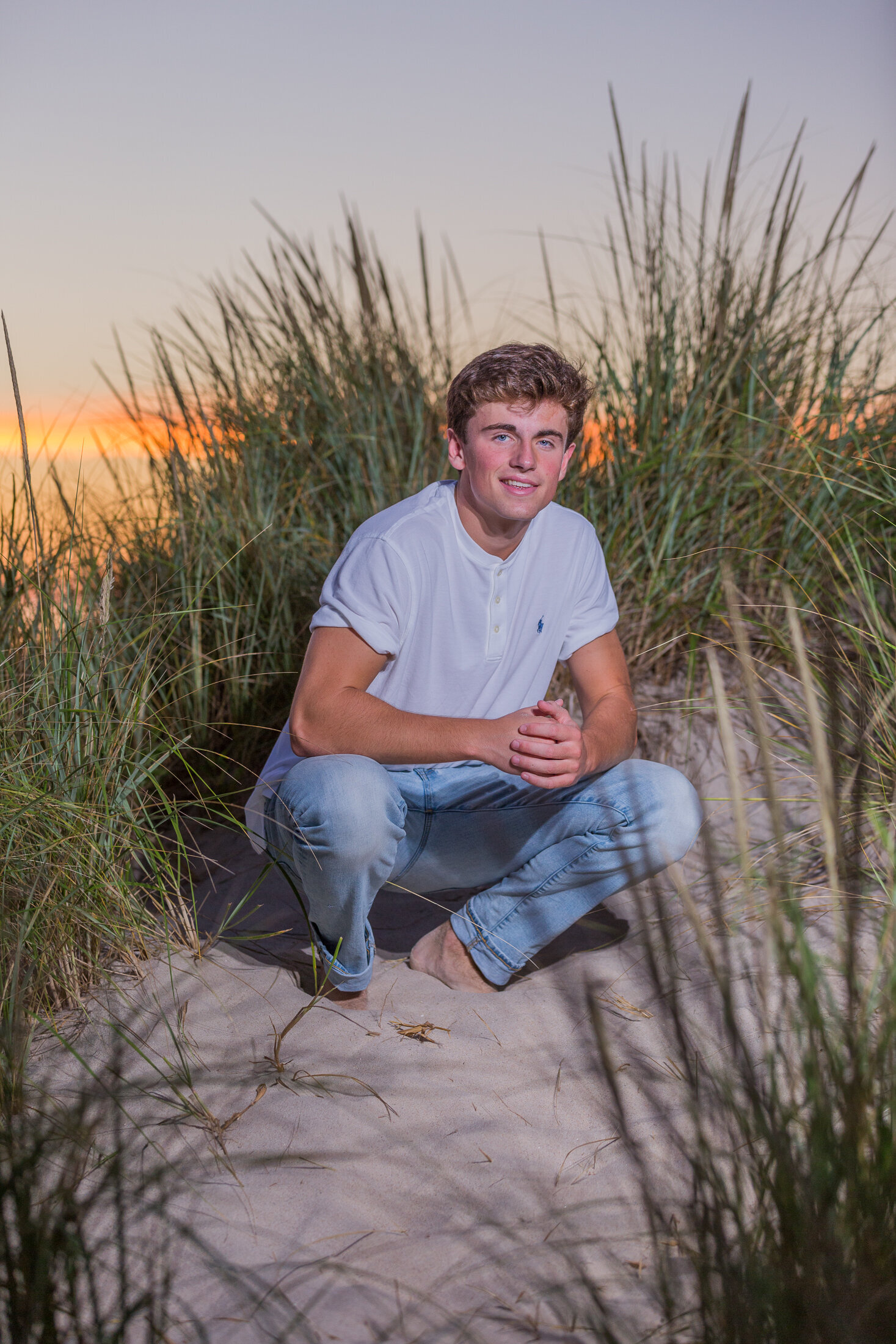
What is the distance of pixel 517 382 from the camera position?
2098 mm

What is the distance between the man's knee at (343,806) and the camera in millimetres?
1862

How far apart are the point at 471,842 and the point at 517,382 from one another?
95cm

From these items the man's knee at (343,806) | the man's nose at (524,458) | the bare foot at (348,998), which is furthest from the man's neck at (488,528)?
the bare foot at (348,998)

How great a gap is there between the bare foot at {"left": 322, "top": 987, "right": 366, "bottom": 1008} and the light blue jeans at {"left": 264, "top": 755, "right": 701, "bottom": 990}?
0.9 inches

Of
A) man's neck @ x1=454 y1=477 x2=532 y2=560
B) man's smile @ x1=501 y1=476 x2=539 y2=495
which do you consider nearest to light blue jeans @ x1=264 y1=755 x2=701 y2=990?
man's neck @ x1=454 y1=477 x2=532 y2=560

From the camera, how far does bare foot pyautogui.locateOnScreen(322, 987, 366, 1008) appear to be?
2.00m

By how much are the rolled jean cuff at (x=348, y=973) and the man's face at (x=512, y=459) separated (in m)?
0.88

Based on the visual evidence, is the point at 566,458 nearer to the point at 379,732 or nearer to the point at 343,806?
the point at 379,732

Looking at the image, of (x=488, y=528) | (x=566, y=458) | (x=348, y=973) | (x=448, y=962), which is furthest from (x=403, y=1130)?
(x=566, y=458)

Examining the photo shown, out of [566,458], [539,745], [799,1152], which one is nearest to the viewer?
[799,1152]

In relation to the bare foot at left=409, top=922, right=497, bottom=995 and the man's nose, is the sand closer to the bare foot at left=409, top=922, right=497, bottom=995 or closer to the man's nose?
the bare foot at left=409, top=922, right=497, bottom=995

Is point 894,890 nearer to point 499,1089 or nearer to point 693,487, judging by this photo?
point 499,1089

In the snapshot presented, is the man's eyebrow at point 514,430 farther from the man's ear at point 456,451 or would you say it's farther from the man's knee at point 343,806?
the man's knee at point 343,806

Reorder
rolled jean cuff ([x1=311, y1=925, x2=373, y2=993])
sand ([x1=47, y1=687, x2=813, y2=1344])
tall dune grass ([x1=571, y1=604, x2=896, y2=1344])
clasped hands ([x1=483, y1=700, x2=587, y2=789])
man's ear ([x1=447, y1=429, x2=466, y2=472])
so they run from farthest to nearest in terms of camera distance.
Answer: man's ear ([x1=447, y1=429, x2=466, y2=472]) → rolled jean cuff ([x1=311, y1=925, x2=373, y2=993]) → clasped hands ([x1=483, y1=700, x2=587, y2=789]) → sand ([x1=47, y1=687, x2=813, y2=1344]) → tall dune grass ([x1=571, y1=604, x2=896, y2=1344])
